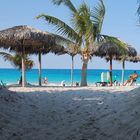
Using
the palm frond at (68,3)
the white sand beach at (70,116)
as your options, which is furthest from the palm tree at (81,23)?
the white sand beach at (70,116)

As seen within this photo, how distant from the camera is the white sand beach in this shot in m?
6.43

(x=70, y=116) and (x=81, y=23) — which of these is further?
(x=81, y=23)

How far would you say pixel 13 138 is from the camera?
6.30 meters

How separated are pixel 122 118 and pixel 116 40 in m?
9.65

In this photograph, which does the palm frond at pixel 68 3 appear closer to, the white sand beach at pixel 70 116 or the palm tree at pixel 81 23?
the palm tree at pixel 81 23

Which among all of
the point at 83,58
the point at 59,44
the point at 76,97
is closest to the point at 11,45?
the point at 59,44

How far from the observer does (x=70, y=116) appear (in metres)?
7.83

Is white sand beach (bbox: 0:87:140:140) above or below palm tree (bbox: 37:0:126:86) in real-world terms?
below

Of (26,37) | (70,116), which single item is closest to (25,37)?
(26,37)

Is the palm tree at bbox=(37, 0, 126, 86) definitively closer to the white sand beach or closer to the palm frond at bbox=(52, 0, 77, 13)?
the palm frond at bbox=(52, 0, 77, 13)

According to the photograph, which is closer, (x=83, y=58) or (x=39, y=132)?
(x=39, y=132)

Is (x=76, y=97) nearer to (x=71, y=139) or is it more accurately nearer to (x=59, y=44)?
(x=71, y=139)

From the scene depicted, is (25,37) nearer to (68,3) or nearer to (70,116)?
(68,3)

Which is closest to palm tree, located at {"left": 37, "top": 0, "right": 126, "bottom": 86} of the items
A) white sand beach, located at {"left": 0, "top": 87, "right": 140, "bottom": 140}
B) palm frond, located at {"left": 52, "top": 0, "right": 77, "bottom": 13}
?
palm frond, located at {"left": 52, "top": 0, "right": 77, "bottom": 13}
